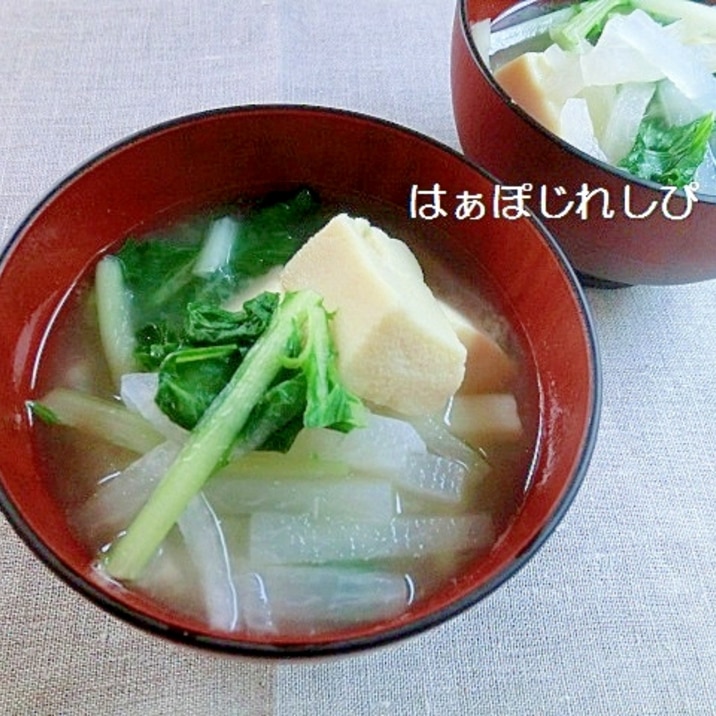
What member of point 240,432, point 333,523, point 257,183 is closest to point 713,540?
point 333,523

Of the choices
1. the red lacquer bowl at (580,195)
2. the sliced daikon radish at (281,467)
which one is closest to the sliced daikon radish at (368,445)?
the sliced daikon radish at (281,467)

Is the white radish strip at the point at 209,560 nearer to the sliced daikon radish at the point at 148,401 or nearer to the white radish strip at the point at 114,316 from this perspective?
the sliced daikon radish at the point at 148,401

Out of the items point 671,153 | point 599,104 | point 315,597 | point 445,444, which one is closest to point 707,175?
point 671,153

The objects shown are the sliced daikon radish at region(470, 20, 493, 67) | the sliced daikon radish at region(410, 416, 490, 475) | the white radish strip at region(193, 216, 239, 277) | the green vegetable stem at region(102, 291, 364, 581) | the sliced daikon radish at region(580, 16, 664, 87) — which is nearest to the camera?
the green vegetable stem at region(102, 291, 364, 581)

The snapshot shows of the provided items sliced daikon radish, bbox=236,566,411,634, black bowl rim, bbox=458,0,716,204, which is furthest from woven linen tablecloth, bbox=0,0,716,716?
black bowl rim, bbox=458,0,716,204

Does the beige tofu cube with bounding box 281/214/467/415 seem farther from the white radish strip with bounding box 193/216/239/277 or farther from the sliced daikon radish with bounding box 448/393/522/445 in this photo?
the white radish strip with bounding box 193/216/239/277

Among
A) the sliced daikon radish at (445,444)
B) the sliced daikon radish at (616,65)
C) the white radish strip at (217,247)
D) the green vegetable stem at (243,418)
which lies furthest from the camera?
the sliced daikon radish at (616,65)

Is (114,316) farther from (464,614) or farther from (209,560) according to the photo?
(464,614)
